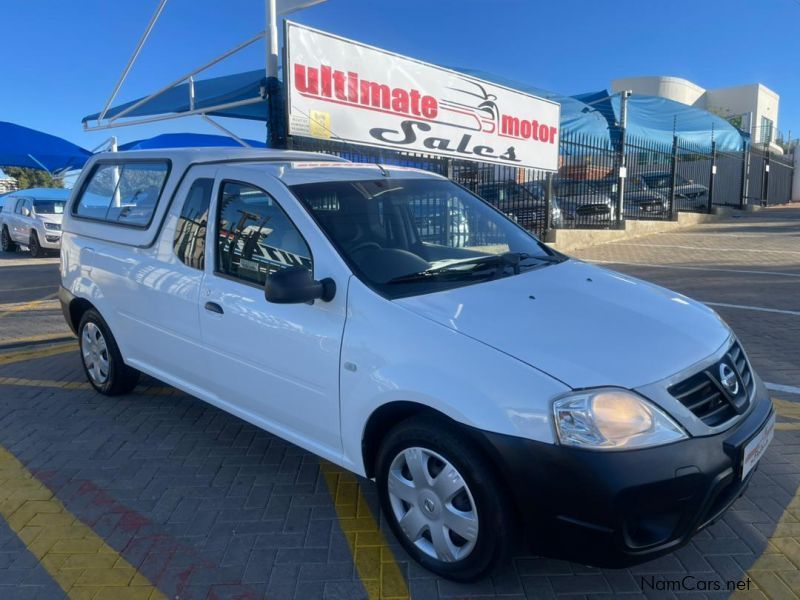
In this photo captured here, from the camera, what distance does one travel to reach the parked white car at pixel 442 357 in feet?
7.41

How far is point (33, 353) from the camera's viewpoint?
6387 mm

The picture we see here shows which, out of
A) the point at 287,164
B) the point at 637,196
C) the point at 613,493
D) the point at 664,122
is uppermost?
the point at 664,122

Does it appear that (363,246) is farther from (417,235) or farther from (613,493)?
(613,493)

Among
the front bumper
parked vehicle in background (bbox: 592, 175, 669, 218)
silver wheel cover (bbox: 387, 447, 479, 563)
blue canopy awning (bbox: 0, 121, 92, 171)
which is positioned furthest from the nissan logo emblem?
blue canopy awning (bbox: 0, 121, 92, 171)

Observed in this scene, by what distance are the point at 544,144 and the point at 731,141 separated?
48.6 ft

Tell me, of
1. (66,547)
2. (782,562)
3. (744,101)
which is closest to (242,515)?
(66,547)

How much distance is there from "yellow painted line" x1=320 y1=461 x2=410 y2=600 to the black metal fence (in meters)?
5.51

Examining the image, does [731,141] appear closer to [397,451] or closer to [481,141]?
[481,141]

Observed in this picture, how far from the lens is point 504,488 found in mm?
2377

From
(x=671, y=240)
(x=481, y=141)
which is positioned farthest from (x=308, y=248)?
(x=671, y=240)

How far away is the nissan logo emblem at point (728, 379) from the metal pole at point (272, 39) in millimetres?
6853

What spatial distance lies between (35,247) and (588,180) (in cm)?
1432

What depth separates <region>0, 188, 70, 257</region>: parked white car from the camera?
16.0m

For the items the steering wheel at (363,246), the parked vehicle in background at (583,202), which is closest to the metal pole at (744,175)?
the parked vehicle in background at (583,202)
